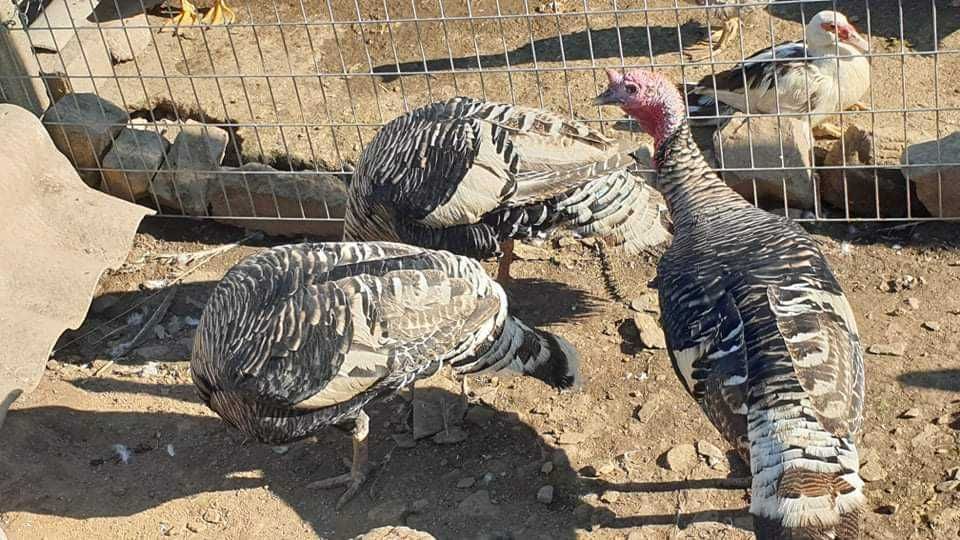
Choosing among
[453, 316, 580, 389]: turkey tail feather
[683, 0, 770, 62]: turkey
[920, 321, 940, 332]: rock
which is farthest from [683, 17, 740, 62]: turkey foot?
[453, 316, 580, 389]: turkey tail feather

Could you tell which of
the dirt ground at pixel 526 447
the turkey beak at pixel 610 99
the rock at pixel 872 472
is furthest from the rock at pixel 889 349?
the turkey beak at pixel 610 99

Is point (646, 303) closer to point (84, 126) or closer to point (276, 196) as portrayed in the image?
point (276, 196)

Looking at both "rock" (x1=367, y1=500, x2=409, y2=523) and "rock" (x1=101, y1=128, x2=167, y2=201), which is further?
"rock" (x1=101, y1=128, x2=167, y2=201)

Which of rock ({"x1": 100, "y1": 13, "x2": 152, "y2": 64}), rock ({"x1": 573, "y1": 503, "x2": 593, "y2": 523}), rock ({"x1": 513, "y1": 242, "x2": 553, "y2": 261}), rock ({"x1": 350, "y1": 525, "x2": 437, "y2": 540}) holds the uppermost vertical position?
rock ({"x1": 100, "y1": 13, "x2": 152, "y2": 64})

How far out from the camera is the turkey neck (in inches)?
187

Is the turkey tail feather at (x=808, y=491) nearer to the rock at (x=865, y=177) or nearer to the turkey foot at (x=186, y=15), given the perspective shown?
the rock at (x=865, y=177)

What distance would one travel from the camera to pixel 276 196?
247 inches

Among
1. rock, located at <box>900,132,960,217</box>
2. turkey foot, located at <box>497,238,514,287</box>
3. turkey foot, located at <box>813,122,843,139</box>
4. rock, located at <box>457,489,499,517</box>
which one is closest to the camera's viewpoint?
rock, located at <box>457,489,499,517</box>

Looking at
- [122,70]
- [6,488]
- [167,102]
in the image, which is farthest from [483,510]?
[122,70]

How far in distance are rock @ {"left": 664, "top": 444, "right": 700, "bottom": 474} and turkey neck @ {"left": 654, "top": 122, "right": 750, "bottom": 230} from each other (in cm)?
87

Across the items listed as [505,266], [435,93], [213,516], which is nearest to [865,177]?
[505,266]

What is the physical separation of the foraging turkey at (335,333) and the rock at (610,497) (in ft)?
2.04

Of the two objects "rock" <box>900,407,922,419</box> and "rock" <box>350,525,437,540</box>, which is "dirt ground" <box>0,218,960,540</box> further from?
"rock" <box>350,525,437,540</box>

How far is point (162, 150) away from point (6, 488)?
2170 millimetres
